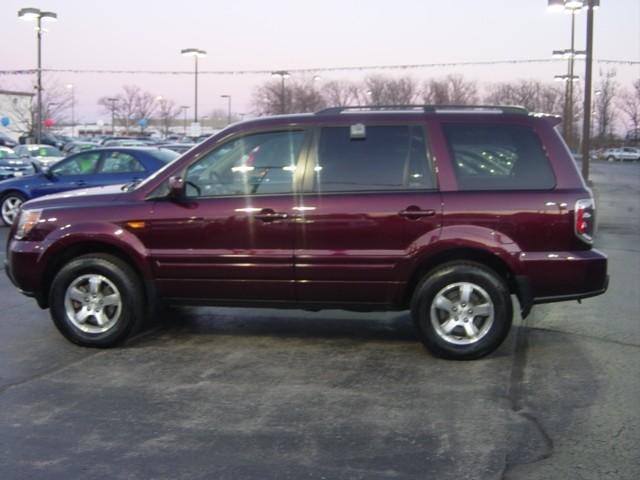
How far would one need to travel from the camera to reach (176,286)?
619cm

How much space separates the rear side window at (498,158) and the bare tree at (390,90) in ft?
185

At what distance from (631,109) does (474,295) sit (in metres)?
95.2

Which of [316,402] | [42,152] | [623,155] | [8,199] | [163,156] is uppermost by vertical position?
[623,155]

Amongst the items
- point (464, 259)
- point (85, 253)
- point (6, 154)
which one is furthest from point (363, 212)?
point (6, 154)

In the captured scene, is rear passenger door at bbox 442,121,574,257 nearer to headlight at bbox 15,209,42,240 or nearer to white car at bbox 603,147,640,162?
headlight at bbox 15,209,42,240

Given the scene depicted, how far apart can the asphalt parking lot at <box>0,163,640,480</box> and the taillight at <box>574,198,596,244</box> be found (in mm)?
998

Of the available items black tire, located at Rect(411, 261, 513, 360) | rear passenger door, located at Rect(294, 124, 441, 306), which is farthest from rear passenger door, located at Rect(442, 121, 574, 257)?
black tire, located at Rect(411, 261, 513, 360)

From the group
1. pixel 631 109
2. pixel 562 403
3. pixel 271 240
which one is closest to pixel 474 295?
pixel 562 403

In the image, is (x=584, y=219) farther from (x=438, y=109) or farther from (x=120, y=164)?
(x=120, y=164)

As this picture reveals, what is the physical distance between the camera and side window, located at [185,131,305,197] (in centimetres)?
604

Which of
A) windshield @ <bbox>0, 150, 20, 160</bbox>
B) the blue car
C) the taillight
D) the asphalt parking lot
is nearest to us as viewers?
the asphalt parking lot

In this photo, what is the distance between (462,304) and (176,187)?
94.5 inches

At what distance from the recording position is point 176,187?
5996mm

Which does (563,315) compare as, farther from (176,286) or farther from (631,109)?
(631,109)
